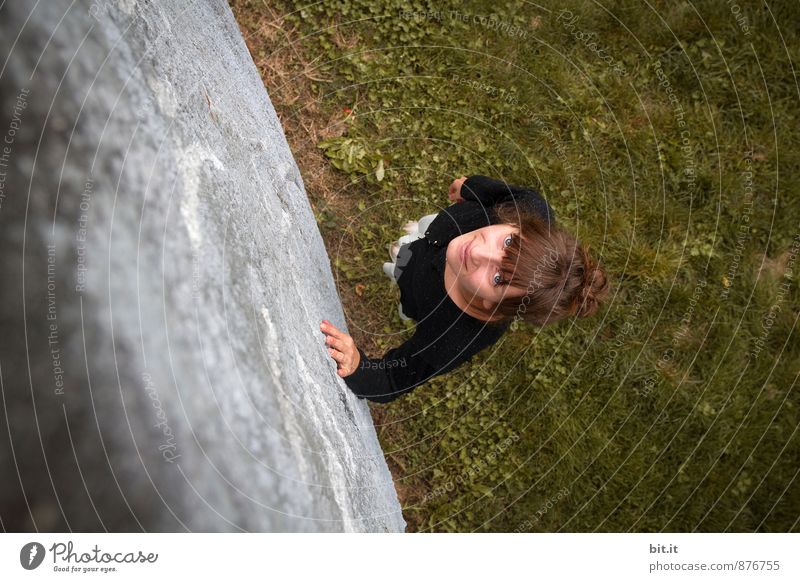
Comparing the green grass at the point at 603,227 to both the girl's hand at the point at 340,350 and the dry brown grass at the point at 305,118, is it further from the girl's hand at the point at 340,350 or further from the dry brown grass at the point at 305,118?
the girl's hand at the point at 340,350

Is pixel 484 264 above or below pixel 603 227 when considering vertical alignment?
below

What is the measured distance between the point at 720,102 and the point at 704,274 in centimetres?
110

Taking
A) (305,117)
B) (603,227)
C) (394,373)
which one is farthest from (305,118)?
(603,227)

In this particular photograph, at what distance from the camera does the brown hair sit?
7.03 ft

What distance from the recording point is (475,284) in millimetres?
2240

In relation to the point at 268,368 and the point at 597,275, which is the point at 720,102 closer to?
the point at 597,275

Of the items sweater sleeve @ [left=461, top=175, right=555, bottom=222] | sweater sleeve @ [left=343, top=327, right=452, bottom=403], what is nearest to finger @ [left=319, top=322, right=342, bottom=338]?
sweater sleeve @ [left=343, top=327, right=452, bottom=403]

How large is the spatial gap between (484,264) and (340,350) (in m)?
0.71

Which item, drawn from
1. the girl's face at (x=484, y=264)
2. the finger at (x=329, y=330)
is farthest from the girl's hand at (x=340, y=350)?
the girl's face at (x=484, y=264)

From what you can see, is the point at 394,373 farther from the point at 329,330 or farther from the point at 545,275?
the point at 545,275

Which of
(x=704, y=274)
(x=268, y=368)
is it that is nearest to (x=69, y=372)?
(x=268, y=368)

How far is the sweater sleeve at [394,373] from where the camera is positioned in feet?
8.26

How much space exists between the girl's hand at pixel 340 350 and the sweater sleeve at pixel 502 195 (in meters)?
0.93
